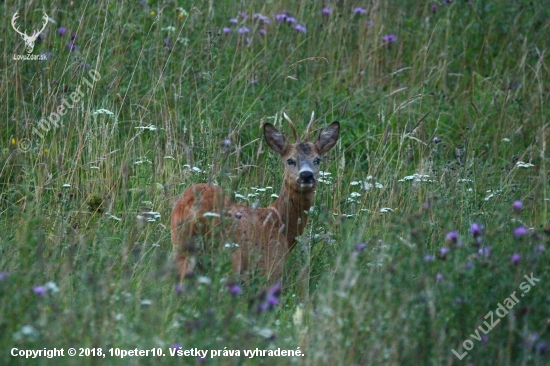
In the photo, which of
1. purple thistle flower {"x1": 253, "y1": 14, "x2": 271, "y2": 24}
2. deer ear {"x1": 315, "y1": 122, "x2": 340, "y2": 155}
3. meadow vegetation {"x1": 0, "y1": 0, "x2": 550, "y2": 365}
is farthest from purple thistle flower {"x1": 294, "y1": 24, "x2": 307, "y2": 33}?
deer ear {"x1": 315, "y1": 122, "x2": 340, "y2": 155}

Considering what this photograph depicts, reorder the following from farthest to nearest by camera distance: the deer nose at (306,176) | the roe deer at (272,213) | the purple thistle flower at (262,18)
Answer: the purple thistle flower at (262,18) → the deer nose at (306,176) → the roe deer at (272,213)

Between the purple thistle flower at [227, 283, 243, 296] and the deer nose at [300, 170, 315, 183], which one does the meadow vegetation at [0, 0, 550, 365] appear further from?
the deer nose at [300, 170, 315, 183]

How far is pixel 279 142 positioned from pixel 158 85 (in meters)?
1.42

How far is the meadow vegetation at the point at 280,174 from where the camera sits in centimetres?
418

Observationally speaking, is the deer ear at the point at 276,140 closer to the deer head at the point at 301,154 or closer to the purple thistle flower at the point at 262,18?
the deer head at the point at 301,154

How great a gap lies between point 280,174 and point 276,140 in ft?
1.67

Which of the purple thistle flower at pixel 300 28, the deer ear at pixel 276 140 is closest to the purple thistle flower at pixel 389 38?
the purple thistle flower at pixel 300 28

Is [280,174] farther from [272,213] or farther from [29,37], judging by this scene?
[29,37]

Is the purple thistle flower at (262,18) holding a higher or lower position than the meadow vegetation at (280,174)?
higher

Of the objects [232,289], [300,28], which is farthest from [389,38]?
[232,289]

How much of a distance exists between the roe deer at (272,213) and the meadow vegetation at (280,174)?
136mm

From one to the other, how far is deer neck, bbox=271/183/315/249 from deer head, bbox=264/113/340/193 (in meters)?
0.03

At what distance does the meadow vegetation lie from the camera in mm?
4176

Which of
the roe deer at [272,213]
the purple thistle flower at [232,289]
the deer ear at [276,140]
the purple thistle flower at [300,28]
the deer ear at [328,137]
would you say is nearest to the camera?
the purple thistle flower at [232,289]
